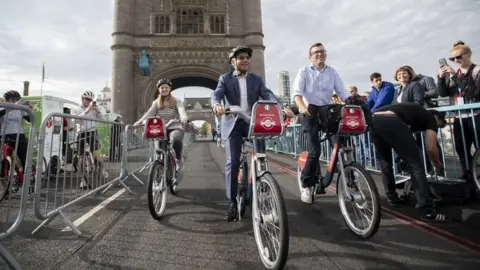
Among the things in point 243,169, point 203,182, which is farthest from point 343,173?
point 203,182

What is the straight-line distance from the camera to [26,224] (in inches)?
126

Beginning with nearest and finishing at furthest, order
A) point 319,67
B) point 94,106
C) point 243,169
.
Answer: point 243,169 < point 319,67 < point 94,106

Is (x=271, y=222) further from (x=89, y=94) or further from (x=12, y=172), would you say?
(x=89, y=94)

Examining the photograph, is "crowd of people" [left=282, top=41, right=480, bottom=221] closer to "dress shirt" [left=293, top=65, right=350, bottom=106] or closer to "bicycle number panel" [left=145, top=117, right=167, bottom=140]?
"dress shirt" [left=293, top=65, right=350, bottom=106]

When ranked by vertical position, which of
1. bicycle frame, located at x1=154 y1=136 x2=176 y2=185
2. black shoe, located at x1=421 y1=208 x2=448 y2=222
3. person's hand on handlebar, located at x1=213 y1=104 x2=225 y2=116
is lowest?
black shoe, located at x1=421 y1=208 x2=448 y2=222

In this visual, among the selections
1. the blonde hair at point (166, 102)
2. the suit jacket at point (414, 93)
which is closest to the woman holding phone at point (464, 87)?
the suit jacket at point (414, 93)

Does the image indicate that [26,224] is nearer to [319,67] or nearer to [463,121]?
[319,67]

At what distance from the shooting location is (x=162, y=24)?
2714cm

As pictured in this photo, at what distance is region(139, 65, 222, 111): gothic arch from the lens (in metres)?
25.2

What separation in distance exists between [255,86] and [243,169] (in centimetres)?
100

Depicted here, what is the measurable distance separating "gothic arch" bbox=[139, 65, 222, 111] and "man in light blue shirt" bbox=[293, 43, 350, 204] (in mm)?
22832

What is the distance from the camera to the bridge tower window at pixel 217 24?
27.8m

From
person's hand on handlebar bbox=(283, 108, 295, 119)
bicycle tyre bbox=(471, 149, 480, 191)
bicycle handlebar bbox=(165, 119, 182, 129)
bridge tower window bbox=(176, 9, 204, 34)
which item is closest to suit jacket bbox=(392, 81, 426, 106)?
bicycle tyre bbox=(471, 149, 480, 191)

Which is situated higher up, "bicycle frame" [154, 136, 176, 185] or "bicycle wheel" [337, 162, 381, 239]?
"bicycle frame" [154, 136, 176, 185]
